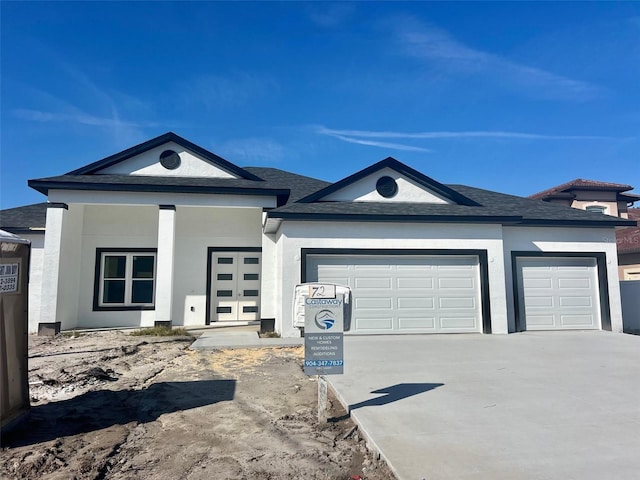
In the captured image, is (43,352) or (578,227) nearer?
(43,352)

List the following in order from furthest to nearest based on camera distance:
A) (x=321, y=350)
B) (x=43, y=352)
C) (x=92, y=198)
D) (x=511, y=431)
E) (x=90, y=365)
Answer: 1. (x=92, y=198)
2. (x=43, y=352)
3. (x=90, y=365)
4. (x=321, y=350)
5. (x=511, y=431)

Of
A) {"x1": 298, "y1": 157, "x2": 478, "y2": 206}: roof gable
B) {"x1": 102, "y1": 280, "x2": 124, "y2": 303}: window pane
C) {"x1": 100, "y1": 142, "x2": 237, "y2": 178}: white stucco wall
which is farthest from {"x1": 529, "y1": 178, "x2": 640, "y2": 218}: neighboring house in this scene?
{"x1": 102, "y1": 280, "x2": 124, "y2": 303}: window pane

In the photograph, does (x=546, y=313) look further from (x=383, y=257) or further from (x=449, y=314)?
(x=383, y=257)

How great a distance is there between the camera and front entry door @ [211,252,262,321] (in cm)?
1448

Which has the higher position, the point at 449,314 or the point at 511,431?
the point at 449,314

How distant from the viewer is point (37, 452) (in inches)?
160

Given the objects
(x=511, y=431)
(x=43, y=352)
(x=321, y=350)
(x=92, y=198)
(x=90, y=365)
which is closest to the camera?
(x=511, y=431)

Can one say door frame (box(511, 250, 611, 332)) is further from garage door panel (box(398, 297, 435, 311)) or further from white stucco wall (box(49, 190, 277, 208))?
white stucco wall (box(49, 190, 277, 208))

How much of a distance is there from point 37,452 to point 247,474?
218 centimetres

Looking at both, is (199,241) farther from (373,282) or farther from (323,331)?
(323,331)

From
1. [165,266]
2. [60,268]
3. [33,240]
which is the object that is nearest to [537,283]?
[165,266]

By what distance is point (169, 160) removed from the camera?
13.7 meters

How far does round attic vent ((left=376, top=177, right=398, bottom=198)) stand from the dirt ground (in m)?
6.59

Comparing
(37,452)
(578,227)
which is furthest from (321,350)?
(578,227)
